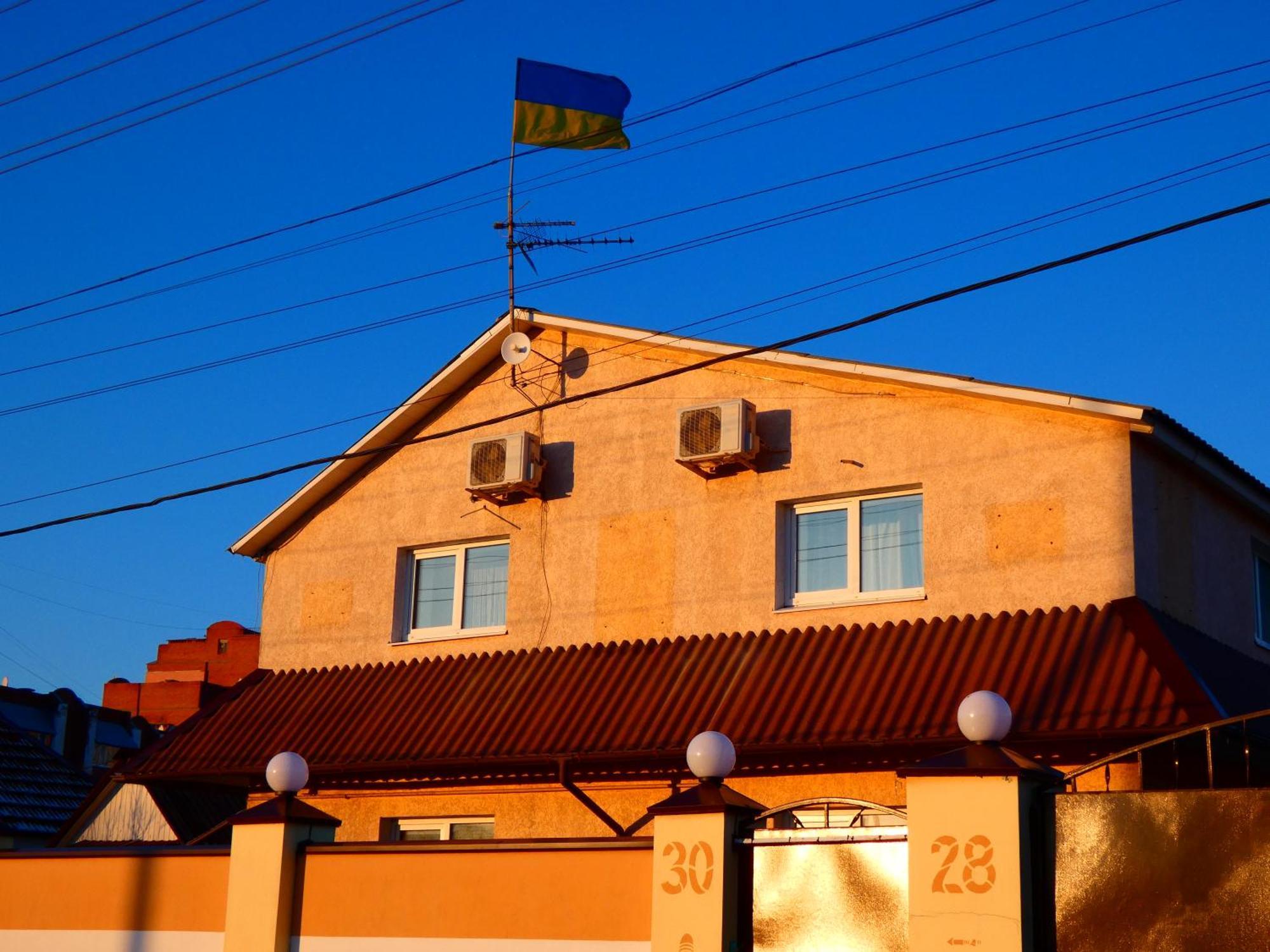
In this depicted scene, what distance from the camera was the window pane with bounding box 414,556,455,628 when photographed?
61.0ft

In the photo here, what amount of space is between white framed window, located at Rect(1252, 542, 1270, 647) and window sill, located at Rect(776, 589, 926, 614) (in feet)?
14.5

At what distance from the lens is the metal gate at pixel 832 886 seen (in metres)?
9.87

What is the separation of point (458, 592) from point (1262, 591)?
29.8ft

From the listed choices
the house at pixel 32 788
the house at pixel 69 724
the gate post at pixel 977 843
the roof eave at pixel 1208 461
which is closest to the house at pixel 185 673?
the house at pixel 69 724

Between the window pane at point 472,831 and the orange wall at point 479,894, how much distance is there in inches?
164

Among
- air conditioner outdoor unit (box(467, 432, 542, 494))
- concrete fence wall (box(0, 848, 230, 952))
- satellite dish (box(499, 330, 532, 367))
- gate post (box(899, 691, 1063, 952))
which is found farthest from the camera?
satellite dish (box(499, 330, 532, 367))

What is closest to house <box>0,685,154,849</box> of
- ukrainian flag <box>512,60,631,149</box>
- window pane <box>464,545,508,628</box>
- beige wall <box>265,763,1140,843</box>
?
beige wall <box>265,763,1140,843</box>

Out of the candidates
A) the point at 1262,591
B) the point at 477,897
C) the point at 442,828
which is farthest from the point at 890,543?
the point at 477,897

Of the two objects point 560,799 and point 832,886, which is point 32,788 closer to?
point 560,799

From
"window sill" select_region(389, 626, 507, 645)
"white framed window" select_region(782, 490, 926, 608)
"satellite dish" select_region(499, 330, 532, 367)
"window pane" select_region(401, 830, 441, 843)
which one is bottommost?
"window pane" select_region(401, 830, 441, 843)

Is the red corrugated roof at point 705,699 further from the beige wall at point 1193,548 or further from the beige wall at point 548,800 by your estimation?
the beige wall at point 1193,548

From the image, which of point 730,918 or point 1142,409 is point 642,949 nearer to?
point 730,918

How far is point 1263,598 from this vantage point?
695 inches

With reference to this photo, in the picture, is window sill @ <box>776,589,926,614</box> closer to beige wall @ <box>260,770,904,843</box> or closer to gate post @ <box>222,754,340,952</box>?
beige wall @ <box>260,770,904,843</box>
